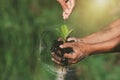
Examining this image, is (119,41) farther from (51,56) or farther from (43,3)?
(43,3)

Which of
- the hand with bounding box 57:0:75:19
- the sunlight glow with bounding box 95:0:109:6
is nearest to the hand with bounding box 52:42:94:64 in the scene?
the hand with bounding box 57:0:75:19

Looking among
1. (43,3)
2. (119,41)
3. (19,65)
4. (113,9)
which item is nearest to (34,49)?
(19,65)

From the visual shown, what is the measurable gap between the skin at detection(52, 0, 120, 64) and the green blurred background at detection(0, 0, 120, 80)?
0.86 meters

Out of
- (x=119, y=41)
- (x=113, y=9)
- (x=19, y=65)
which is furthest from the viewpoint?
(x=113, y=9)

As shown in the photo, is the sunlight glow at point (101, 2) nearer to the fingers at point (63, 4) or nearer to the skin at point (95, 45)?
the skin at point (95, 45)

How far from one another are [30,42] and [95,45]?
1.17m

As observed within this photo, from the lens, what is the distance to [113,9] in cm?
301

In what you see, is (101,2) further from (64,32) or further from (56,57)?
(56,57)

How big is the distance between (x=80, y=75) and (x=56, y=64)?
3.98ft

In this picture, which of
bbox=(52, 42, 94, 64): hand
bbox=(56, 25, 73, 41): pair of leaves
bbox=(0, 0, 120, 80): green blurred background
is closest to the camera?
bbox=(52, 42, 94, 64): hand

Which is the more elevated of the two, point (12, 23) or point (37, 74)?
point (12, 23)

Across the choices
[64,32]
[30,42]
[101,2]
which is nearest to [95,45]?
[64,32]

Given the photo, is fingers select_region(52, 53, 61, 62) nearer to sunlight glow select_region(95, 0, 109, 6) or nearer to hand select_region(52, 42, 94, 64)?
hand select_region(52, 42, 94, 64)

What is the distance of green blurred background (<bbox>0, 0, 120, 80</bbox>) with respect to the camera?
9.24 feet
